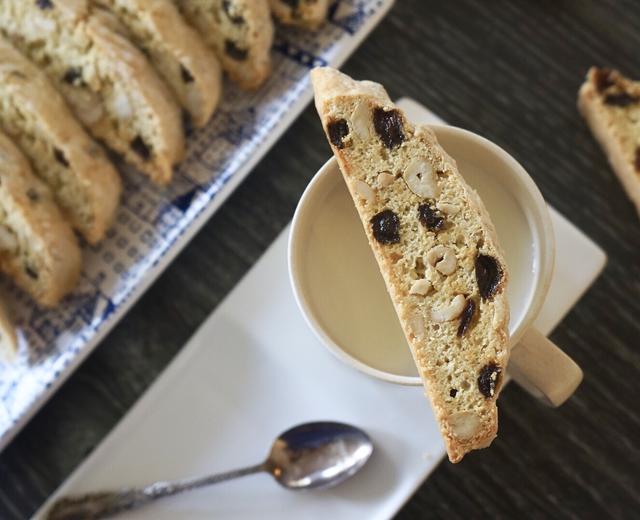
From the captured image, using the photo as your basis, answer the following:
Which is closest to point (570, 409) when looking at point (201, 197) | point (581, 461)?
point (581, 461)

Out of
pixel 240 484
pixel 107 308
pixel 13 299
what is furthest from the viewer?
pixel 13 299

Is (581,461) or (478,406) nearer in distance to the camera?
(478,406)

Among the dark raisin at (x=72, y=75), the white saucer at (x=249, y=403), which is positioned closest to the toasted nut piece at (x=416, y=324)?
the white saucer at (x=249, y=403)

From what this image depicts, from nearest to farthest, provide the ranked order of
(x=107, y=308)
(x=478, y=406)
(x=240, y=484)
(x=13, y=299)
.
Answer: (x=478, y=406) → (x=240, y=484) → (x=107, y=308) → (x=13, y=299)

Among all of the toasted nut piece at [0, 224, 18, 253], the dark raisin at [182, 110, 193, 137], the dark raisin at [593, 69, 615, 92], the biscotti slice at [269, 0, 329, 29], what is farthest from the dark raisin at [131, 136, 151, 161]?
the dark raisin at [593, 69, 615, 92]

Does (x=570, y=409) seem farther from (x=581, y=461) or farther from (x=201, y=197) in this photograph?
(x=201, y=197)

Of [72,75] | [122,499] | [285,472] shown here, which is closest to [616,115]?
[285,472]
